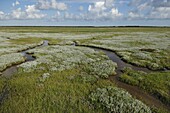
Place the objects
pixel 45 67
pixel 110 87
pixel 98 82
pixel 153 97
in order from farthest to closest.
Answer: pixel 45 67 → pixel 98 82 → pixel 110 87 → pixel 153 97

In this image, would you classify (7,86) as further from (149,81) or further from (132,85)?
(149,81)

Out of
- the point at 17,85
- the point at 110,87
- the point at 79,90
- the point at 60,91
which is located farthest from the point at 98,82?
the point at 17,85

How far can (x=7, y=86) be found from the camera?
18.2 metres

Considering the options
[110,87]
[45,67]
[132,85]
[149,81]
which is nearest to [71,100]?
[110,87]

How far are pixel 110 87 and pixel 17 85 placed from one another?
33.2 ft

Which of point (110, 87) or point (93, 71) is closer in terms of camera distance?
point (110, 87)

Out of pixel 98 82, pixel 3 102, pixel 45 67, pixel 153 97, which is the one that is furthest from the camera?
pixel 45 67

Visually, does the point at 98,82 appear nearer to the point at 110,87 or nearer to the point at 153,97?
the point at 110,87

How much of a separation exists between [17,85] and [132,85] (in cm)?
1309

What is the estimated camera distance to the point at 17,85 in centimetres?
1827

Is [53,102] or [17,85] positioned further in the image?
[17,85]

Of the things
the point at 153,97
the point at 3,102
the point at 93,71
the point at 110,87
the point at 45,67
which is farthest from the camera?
the point at 45,67

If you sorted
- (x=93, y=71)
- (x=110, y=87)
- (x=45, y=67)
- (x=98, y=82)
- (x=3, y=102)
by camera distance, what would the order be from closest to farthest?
(x=3, y=102) → (x=110, y=87) → (x=98, y=82) → (x=93, y=71) → (x=45, y=67)

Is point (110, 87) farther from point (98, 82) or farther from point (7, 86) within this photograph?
point (7, 86)
